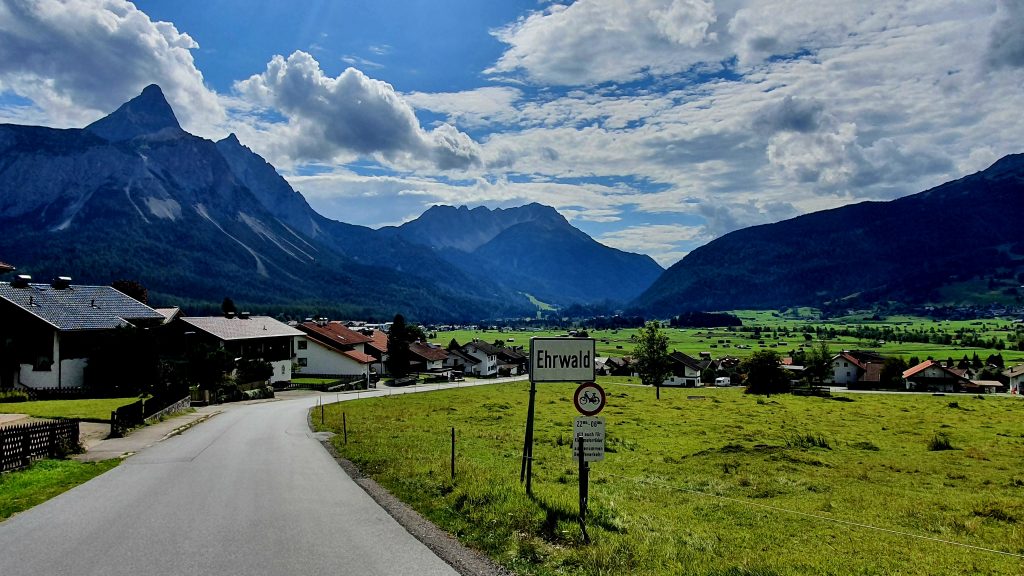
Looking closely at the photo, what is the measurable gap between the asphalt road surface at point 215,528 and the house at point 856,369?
5631 inches

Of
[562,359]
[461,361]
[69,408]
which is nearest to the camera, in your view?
[562,359]

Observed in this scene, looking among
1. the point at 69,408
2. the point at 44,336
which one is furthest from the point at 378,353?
the point at 69,408

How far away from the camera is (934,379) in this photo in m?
122

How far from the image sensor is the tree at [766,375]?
99.8 metres

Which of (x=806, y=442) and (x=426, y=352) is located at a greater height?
(x=426, y=352)

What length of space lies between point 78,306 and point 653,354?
2925 inches

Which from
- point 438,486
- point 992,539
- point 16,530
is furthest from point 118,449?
point 992,539

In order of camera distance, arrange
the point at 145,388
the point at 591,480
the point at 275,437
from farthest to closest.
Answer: the point at 145,388
the point at 275,437
the point at 591,480

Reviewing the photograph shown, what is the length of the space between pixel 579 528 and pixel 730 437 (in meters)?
25.9

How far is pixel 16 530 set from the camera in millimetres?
14344

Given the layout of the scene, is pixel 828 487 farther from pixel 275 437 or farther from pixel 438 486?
pixel 275 437

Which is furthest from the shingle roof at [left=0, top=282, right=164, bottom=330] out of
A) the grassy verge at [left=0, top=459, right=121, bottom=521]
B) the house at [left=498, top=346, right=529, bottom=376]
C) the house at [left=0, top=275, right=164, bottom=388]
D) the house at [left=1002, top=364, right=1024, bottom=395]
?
the house at [left=1002, top=364, right=1024, bottom=395]

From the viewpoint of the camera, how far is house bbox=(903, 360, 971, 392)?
12062cm

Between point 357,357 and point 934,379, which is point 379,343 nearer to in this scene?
point 357,357
